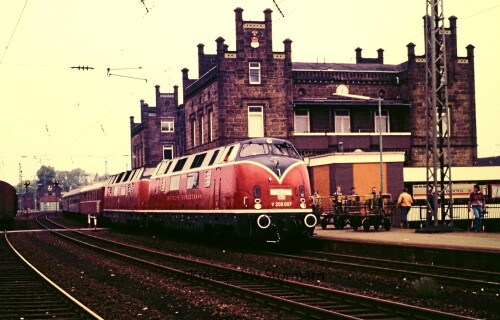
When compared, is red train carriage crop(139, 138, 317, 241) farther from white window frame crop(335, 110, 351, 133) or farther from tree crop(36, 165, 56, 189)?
tree crop(36, 165, 56, 189)

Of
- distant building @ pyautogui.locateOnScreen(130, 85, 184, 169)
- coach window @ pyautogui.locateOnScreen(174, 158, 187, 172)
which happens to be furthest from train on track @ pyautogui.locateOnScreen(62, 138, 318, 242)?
distant building @ pyautogui.locateOnScreen(130, 85, 184, 169)

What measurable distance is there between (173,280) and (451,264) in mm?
6891

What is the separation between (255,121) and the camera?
4759 cm

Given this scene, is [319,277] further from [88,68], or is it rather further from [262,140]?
[88,68]

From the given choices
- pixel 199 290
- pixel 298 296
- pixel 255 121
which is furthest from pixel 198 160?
pixel 255 121

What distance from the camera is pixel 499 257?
1507 cm

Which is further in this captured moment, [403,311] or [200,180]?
[200,180]

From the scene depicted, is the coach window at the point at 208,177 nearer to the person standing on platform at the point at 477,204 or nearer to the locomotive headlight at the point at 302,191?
the locomotive headlight at the point at 302,191

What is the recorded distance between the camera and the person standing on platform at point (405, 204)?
2686cm

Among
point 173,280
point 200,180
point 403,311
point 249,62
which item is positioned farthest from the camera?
point 249,62

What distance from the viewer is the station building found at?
47250 millimetres

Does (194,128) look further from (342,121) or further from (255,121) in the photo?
(342,121)

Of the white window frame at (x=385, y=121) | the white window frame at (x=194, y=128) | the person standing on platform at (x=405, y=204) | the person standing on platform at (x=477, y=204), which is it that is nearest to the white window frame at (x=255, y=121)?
the white window frame at (x=194, y=128)

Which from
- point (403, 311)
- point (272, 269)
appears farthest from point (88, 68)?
point (403, 311)
